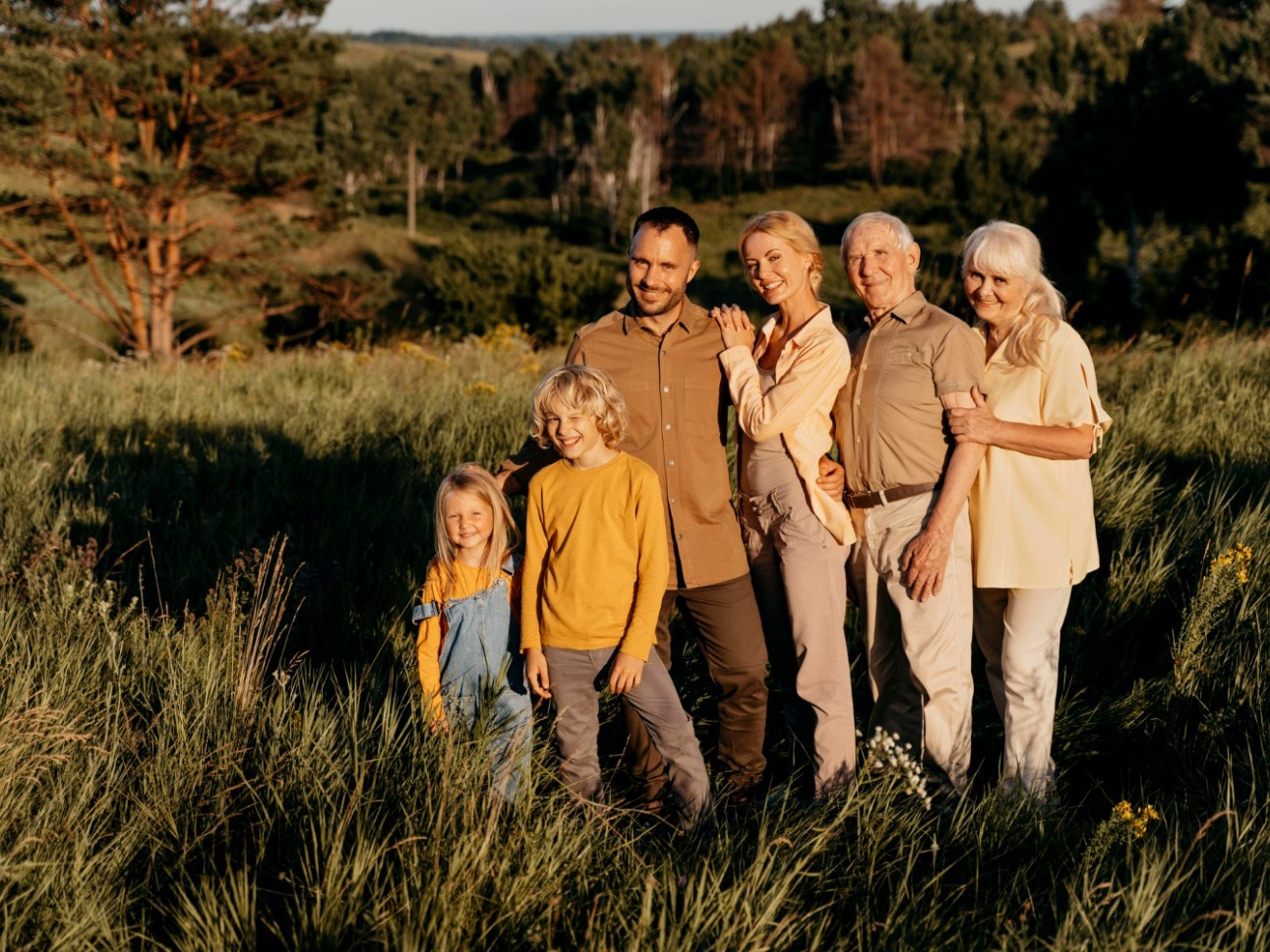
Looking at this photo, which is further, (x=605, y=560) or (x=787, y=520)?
(x=787, y=520)

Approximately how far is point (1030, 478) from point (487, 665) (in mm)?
1810

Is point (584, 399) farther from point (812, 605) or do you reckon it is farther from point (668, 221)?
point (812, 605)

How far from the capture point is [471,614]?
2.99 meters

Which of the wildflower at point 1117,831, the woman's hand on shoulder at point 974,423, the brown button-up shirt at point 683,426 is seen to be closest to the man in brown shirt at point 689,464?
the brown button-up shirt at point 683,426

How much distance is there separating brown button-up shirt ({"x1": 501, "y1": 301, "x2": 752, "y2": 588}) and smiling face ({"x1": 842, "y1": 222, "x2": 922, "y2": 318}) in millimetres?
484

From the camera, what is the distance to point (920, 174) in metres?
53.7

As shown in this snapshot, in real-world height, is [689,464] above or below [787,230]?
below

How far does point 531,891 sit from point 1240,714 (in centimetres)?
267

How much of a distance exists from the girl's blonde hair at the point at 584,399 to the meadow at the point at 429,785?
3.11 feet

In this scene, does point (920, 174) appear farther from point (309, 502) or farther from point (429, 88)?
point (309, 502)

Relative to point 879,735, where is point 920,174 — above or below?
above

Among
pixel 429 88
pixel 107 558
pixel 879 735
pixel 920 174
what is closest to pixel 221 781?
pixel 879 735

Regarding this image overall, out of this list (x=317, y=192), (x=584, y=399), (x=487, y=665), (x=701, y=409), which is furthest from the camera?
(x=317, y=192)

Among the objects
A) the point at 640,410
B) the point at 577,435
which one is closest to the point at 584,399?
the point at 577,435
